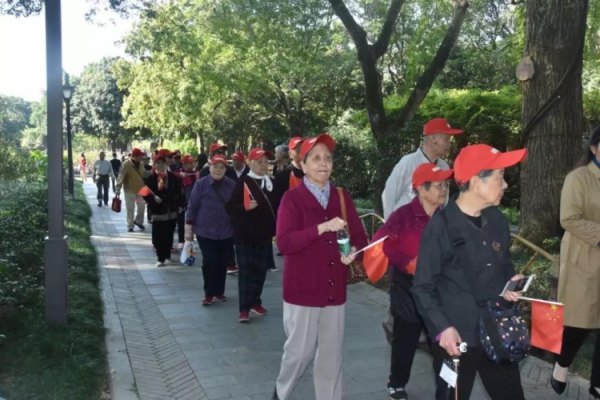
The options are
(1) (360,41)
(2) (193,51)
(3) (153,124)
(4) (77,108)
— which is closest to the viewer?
(1) (360,41)

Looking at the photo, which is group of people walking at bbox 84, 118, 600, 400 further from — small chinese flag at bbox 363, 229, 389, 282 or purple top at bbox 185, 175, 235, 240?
purple top at bbox 185, 175, 235, 240

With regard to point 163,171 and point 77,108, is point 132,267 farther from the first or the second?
point 77,108

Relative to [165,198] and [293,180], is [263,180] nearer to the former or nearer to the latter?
[293,180]

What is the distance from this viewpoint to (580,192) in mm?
4113

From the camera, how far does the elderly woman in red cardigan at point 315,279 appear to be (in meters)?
3.86

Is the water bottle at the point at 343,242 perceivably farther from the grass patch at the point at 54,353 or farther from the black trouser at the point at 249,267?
the black trouser at the point at 249,267

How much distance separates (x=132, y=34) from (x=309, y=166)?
14.0 metres

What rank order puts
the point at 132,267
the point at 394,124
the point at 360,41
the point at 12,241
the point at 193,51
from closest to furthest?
the point at 12,241 → the point at 132,267 → the point at 360,41 → the point at 394,124 → the point at 193,51

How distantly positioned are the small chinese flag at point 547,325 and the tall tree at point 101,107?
5460 centimetres

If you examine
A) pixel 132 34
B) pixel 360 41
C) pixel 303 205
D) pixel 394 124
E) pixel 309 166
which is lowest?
pixel 303 205

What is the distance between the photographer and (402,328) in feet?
13.9

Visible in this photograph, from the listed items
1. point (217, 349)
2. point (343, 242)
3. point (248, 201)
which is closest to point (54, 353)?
point (217, 349)

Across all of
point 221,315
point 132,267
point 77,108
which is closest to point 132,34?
point 132,267

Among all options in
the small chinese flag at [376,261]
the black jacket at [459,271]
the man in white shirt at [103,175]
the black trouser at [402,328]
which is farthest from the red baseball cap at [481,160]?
the man in white shirt at [103,175]
